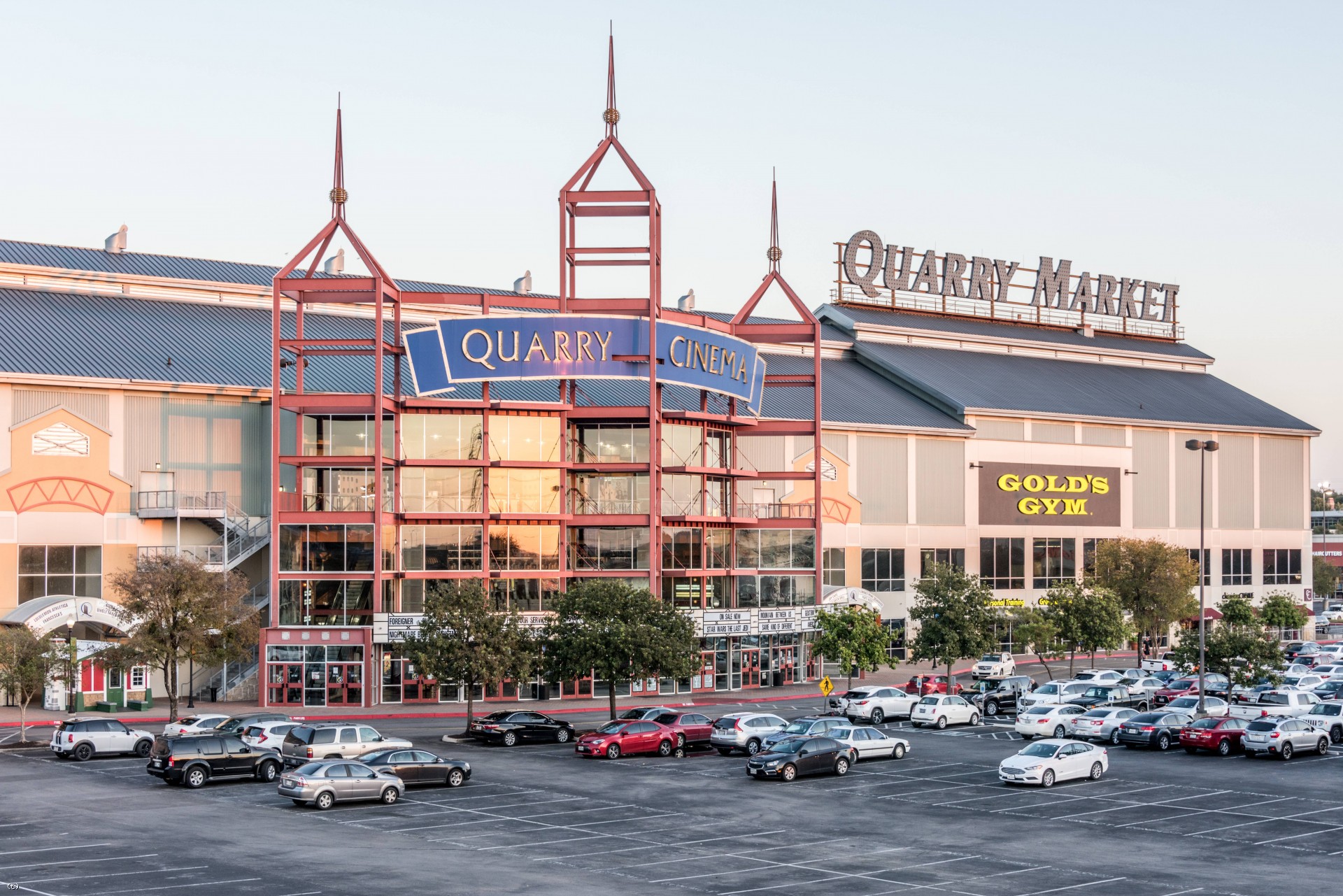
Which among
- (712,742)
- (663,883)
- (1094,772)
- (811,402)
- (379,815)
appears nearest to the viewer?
(663,883)

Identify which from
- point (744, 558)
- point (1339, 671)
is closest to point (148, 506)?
point (744, 558)

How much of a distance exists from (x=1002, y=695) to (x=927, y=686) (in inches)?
255

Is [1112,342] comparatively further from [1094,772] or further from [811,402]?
[1094,772]

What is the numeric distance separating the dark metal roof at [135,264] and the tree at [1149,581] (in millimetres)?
44904

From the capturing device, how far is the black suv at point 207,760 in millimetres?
46312

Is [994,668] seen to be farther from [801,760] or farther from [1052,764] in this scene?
[801,760]

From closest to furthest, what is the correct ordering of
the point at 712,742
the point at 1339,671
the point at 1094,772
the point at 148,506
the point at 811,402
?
the point at 1094,772 < the point at 712,742 < the point at 148,506 < the point at 1339,671 < the point at 811,402

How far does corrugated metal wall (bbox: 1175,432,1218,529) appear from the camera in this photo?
120 meters

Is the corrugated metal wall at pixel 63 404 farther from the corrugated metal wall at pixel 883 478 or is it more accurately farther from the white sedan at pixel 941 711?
the corrugated metal wall at pixel 883 478

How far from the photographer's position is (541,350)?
77.1m

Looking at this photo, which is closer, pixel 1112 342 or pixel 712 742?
pixel 712 742

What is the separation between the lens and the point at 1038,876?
109ft

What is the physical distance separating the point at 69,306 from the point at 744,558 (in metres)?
40.6

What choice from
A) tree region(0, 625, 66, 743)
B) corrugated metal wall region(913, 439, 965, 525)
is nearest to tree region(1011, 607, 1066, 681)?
corrugated metal wall region(913, 439, 965, 525)
